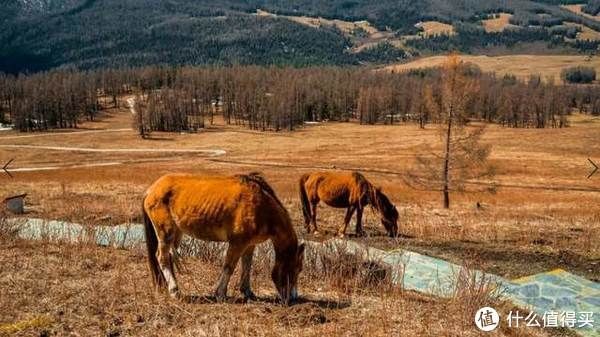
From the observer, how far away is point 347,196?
21.9 metres

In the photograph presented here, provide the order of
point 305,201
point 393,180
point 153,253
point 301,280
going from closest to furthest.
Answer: point 153,253
point 301,280
point 305,201
point 393,180

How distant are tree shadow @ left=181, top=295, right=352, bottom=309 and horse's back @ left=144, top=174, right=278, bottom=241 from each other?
1014mm

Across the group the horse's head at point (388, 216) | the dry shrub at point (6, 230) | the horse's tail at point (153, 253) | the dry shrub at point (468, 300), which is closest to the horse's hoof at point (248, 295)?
the horse's tail at point (153, 253)

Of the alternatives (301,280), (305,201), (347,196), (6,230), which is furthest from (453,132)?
(6,230)

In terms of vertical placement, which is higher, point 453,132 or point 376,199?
point 453,132

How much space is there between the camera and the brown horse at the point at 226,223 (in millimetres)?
9438

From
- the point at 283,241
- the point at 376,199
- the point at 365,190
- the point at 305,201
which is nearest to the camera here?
the point at 283,241

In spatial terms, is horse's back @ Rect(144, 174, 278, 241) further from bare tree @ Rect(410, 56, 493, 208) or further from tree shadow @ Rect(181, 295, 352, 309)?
bare tree @ Rect(410, 56, 493, 208)

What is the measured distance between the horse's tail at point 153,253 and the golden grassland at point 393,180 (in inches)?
273

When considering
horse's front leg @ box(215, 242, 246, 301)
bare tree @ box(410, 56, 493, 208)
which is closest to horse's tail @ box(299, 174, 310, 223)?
horse's front leg @ box(215, 242, 246, 301)

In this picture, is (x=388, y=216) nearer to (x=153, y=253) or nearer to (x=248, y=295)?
(x=248, y=295)

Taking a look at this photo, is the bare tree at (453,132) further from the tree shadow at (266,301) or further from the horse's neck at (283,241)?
the horse's neck at (283,241)

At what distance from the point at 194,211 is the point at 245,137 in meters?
124

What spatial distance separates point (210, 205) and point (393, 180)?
58623 millimetres
